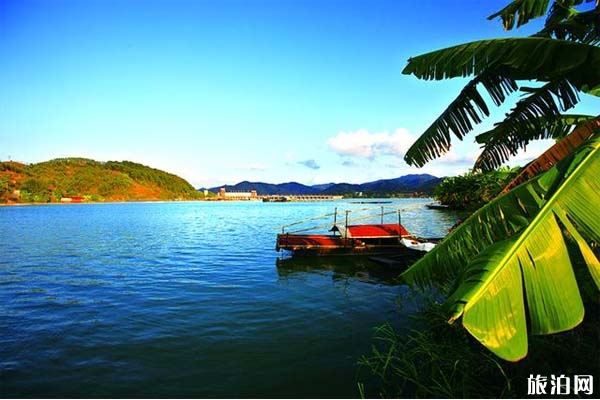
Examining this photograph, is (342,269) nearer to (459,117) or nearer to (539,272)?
(459,117)

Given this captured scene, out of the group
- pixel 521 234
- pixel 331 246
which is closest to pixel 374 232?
pixel 331 246

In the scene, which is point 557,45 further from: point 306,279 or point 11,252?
point 11,252

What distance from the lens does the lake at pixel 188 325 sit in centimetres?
633

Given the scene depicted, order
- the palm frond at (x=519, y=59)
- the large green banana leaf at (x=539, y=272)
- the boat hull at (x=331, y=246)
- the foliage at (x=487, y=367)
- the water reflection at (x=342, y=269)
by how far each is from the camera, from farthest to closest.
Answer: the boat hull at (x=331, y=246) < the water reflection at (x=342, y=269) < the foliage at (x=487, y=367) < the palm frond at (x=519, y=59) < the large green banana leaf at (x=539, y=272)

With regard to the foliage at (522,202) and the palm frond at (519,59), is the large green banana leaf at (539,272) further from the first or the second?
the palm frond at (519,59)

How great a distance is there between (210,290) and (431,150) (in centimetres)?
1046

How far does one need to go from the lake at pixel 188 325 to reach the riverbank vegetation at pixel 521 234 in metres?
1.88

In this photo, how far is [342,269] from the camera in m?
17.1

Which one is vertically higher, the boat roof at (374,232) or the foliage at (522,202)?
the foliage at (522,202)

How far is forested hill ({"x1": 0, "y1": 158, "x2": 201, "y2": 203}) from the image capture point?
367ft

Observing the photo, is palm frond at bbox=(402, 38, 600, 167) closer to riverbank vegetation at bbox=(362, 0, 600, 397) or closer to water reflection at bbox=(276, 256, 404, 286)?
riverbank vegetation at bbox=(362, 0, 600, 397)

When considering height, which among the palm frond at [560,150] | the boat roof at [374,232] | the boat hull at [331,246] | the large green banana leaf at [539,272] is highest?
the palm frond at [560,150]

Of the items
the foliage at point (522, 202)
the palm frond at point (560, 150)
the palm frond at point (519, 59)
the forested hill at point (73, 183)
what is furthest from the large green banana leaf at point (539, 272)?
the forested hill at point (73, 183)

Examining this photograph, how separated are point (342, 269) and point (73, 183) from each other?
15452 centimetres
